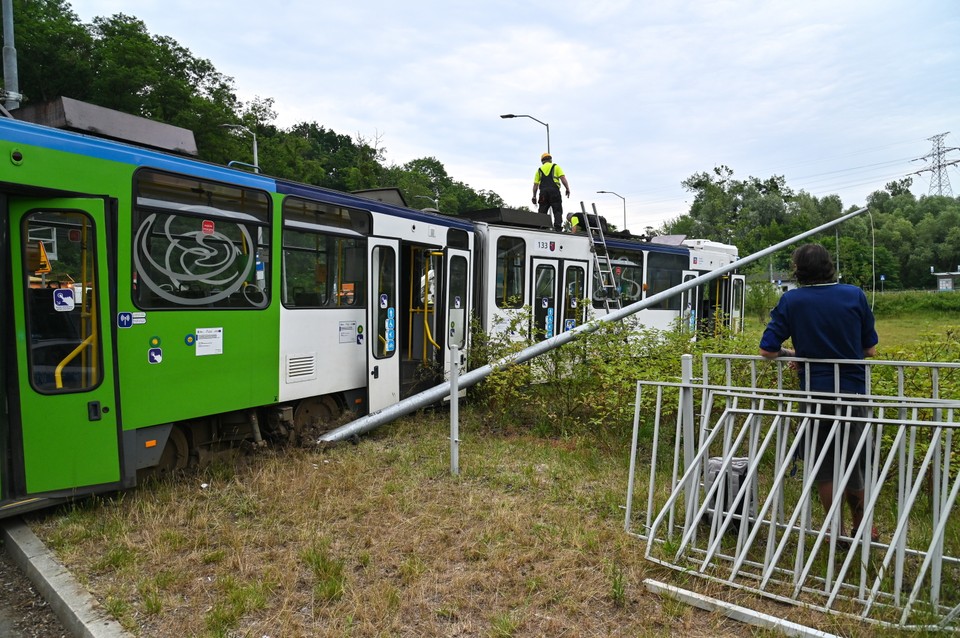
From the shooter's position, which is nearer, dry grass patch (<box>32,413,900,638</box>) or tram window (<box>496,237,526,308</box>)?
dry grass patch (<box>32,413,900,638</box>)

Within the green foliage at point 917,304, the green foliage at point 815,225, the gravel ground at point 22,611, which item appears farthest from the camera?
the green foliage at point 815,225

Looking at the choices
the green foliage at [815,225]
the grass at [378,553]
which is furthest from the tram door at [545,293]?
the green foliage at [815,225]

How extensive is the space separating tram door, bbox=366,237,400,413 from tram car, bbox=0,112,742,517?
2 cm

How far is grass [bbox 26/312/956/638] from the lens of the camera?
3.46m

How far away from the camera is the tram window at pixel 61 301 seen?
4.63 metres

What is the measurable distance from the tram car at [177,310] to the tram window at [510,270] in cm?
179

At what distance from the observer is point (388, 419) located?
7215 mm

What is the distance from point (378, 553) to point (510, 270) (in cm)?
726

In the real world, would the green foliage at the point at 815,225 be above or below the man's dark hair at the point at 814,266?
above

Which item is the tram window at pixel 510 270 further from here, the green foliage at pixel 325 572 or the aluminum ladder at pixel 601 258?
the green foliage at pixel 325 572

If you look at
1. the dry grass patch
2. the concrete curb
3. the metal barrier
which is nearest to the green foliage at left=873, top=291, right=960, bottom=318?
the metal barrier

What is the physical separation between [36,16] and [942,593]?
4356 centimetres

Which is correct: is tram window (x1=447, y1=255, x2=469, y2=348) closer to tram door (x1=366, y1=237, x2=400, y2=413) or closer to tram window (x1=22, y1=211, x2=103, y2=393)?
tram door (x1=366, y1=237, x2=400, y2=413)

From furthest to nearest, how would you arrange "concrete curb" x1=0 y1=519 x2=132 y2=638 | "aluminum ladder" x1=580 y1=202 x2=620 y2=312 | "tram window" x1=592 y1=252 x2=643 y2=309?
"tram window" x1=592 y1=252 x2=643 y2=309
"aluminum ladder" x1=580 y1=202 x2=620 y2=312
"concrete curb" x1=0 y1=519 x2=132 y2=638
